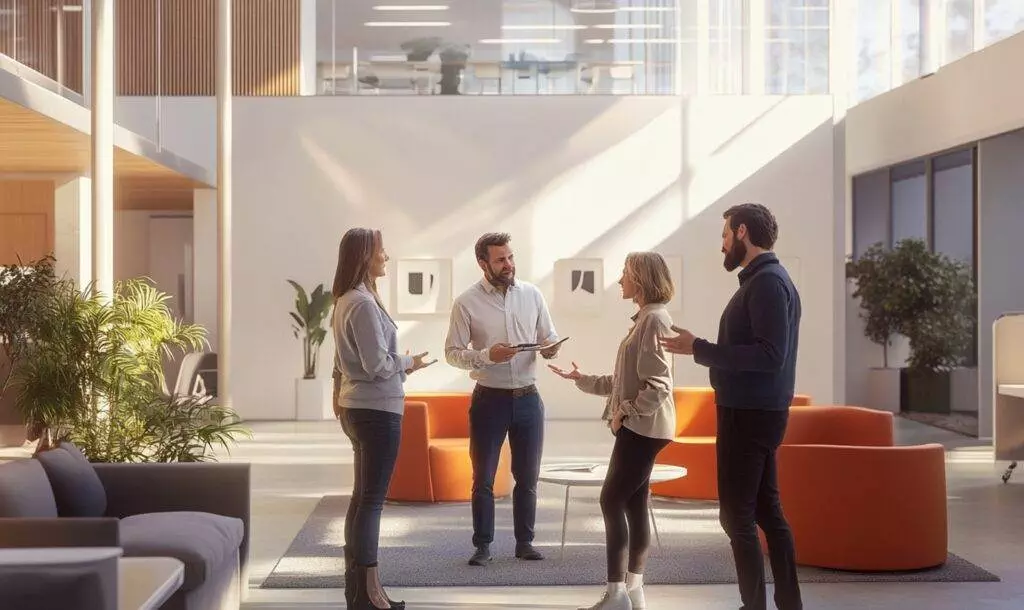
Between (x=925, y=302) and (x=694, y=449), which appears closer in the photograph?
(x=694, y=449)

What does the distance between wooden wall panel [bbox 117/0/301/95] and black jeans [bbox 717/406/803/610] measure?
14500 mm

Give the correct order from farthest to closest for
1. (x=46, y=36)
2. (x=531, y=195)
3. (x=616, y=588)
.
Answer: (x=531, y=195), (x=46, y=36), (x=616, y=588)

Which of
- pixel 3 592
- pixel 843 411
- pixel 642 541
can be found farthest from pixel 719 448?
pixel 843 411

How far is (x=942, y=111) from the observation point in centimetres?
1484

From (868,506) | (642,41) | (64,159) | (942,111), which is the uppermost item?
(642,41)

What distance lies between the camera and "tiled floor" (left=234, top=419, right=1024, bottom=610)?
233 inches

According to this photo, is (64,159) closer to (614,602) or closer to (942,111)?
(942,111)

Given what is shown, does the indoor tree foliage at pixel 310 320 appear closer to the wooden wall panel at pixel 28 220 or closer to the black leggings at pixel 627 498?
the wooden wall panel at pixel 28 220

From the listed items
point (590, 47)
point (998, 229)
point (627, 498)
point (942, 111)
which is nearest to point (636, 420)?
point (627, 498)

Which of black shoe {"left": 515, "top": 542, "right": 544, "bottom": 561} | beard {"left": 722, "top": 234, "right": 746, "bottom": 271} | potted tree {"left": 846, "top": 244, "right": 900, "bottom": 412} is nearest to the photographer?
beard {"left": 722, "top": 234, "right": 746, "bottom": 271}

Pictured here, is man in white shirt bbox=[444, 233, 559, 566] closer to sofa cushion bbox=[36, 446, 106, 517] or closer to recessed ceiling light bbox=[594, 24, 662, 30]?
sofa cushion bbox=[36, 446, 106, 517]

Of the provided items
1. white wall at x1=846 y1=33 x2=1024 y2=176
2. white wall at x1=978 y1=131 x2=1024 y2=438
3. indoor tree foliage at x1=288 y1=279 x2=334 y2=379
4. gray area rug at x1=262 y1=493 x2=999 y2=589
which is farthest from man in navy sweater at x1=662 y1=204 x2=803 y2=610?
indoor tree foliage at x1=288 y1=279 x2=334 y2=379

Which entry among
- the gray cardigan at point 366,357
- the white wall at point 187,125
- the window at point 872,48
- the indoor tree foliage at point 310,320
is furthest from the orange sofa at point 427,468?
A: the window at point 872,48

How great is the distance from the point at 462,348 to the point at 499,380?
0.88 feet
